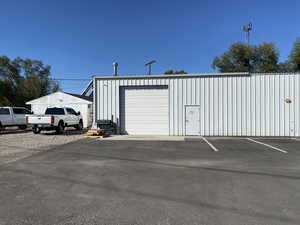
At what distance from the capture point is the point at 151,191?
4504 millimetres

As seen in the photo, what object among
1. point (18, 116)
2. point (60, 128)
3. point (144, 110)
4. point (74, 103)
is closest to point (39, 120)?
point (60, 128)

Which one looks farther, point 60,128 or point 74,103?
point 74,103

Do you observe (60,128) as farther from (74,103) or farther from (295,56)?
(295,56)

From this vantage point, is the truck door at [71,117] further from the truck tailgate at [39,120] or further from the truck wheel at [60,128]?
the truck tailgate at [39,120]

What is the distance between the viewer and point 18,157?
793 cm

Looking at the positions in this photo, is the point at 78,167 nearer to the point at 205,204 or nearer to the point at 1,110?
the point at 205,204

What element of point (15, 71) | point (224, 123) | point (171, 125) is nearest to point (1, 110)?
point (171, 125)

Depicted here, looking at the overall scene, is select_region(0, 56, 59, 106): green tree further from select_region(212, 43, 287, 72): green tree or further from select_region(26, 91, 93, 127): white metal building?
select_region(212, 43, 287, 72): green tree

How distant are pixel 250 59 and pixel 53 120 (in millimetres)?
34983

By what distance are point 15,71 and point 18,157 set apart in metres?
42.3

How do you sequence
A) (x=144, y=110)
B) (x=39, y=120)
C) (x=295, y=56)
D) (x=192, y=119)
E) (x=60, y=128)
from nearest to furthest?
1. (x=192, y=119)
2. (x=39, y=120)
3. (x=144, y=110)
4. (x=60, y=128)
5. (x=295, y=56)

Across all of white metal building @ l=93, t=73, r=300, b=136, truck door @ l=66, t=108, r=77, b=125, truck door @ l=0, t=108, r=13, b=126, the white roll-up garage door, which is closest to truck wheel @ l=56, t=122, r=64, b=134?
truck door @ l=66, t=108, r=77, b=125

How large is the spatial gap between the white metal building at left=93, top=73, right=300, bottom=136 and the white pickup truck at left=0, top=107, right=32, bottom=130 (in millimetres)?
8000

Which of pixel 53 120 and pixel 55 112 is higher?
pixel 55 112
